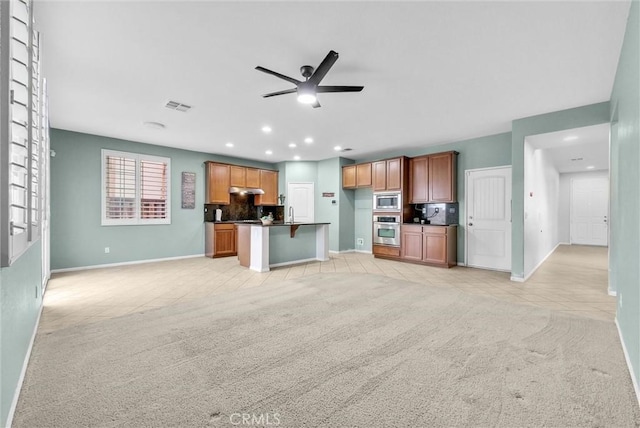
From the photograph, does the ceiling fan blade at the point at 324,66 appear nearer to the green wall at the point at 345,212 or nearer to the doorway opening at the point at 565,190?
the doorway opening at the point at 565,190


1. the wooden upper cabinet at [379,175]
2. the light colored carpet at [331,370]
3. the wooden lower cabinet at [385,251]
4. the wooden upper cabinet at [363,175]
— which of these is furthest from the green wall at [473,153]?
the light colored carpet at [331,370]

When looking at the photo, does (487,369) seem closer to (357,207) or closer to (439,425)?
(439,425)

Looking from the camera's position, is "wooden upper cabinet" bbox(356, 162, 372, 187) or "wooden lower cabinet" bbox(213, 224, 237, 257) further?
"wooden upper cabinet" bbox(356, 162, 372, 187)

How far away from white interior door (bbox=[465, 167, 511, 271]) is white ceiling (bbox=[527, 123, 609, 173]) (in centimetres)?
91

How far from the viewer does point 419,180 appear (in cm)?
659

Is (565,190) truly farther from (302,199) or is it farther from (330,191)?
(302,199)

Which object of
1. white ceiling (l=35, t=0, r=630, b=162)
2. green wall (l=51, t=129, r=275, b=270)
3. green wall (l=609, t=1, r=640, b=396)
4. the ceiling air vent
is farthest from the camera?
green wall (l=51, t=129, r=275, b=270)

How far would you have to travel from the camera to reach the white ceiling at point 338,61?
2246 mm

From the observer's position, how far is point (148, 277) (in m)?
4.89

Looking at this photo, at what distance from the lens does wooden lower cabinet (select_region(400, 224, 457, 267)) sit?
586cm

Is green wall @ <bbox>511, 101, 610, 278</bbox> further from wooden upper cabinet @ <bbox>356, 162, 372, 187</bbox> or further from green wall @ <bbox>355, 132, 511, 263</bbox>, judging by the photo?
wooden upper cabinet @ <bbox>356, 162, 372, 187</bbox>

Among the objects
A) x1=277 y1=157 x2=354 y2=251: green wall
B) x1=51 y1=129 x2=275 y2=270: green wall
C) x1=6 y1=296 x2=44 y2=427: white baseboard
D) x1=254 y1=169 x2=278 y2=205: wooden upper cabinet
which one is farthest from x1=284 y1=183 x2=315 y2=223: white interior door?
x1=6 y1=296 x2=44 y2=427: white baseboard

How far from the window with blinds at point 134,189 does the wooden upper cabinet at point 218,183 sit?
91 cm
